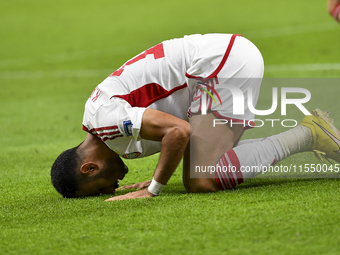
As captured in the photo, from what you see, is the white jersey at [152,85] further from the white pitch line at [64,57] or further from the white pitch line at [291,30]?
the white pitch line at [291,30]

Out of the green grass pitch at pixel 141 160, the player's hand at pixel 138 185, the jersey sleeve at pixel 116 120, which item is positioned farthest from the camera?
the player's hand at pixel 138 185

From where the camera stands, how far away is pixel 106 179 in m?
3.21

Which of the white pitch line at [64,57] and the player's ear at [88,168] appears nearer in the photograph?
the player's ear at [88,168]

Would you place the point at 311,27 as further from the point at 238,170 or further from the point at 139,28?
the point at 238,170

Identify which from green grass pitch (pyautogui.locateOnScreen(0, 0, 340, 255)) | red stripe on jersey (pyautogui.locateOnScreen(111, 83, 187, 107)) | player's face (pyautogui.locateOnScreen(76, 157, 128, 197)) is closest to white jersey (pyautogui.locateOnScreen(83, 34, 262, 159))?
red stripe on jersey (pyautogui.locateOnScreen(111, 83, 187, 107))

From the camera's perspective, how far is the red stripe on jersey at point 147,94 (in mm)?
3107

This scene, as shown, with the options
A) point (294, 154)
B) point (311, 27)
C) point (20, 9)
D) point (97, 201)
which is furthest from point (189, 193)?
point (20, 9)

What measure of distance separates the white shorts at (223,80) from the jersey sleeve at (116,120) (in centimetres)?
45

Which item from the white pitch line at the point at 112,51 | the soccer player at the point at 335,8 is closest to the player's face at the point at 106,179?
the soccer player at the point at 335,8

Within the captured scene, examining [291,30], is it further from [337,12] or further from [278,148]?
[337,12]

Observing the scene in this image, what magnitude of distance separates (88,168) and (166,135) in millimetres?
616

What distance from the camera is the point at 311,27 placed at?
12.4 meters

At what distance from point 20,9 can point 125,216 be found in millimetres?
17538

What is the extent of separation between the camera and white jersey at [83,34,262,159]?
9.82 ft
